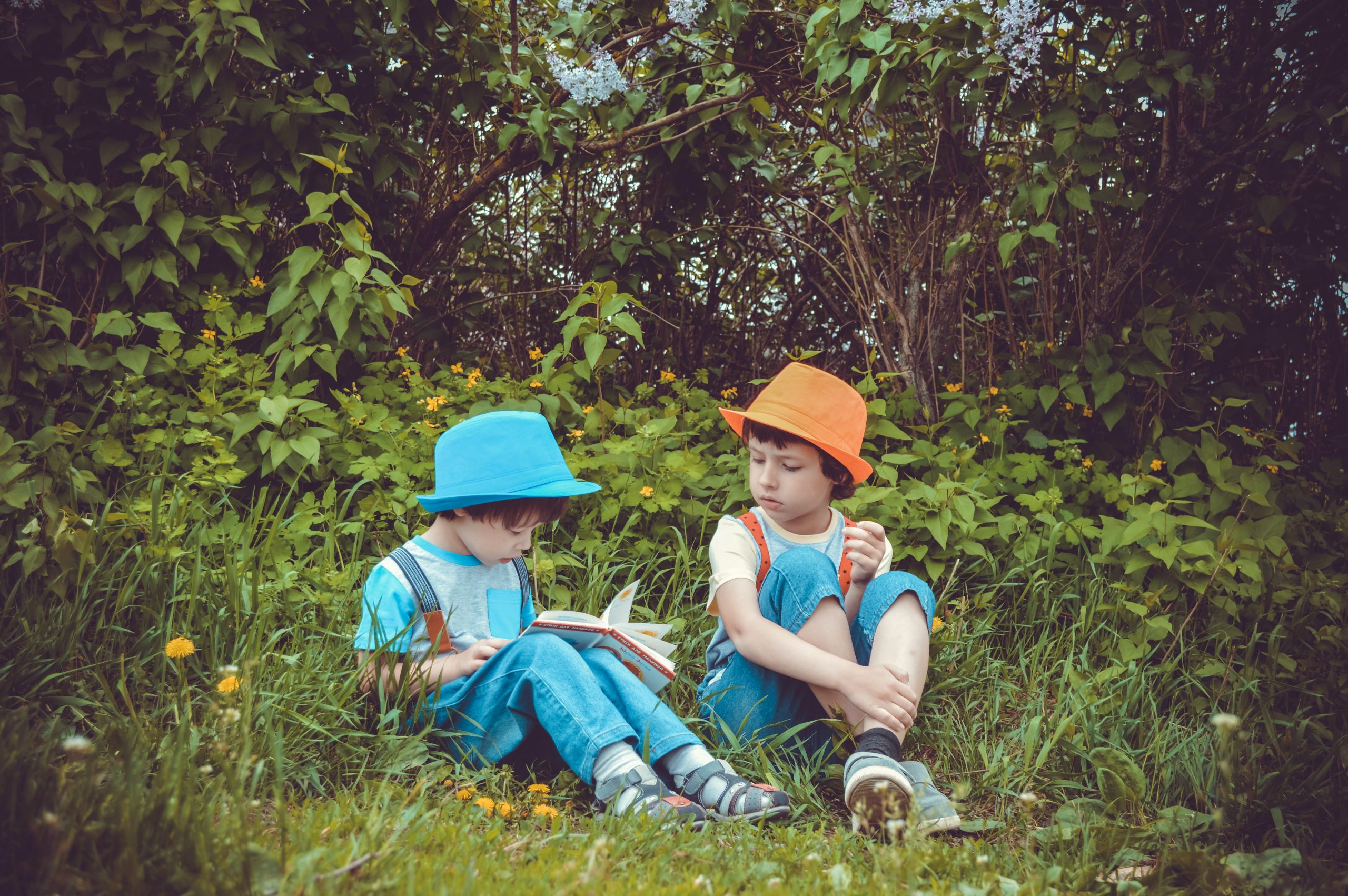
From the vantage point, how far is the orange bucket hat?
7.48ft

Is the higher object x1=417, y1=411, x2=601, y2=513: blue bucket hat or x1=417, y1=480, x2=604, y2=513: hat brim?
x1=417, y1=411, x2=601, y2=513: blue bucket hat

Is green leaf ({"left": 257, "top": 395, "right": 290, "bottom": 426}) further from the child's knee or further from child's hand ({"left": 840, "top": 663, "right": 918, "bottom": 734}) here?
child's hand ({"left": 840, "top": 663, "right": 918, "bottom": 734})

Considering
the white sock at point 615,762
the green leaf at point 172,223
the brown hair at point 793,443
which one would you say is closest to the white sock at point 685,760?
the white sock at point 615,762

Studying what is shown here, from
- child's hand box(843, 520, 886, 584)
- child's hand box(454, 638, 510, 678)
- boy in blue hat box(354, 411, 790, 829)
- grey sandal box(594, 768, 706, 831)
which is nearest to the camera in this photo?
grey sandal box(594, 768, 706, 831)

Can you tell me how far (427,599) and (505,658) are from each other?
0.75ft

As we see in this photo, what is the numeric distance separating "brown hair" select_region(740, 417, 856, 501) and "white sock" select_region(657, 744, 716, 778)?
0.73 metres

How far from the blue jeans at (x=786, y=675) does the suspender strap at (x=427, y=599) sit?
2.24 feet

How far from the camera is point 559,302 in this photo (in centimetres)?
439

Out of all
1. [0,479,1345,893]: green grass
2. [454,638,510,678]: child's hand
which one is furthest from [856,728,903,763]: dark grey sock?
[454,638,510,678]: child's hand

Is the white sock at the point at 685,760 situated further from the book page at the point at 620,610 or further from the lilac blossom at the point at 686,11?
the lilac blossom at the point at 686,11

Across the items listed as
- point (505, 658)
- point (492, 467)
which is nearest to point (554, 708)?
point (505, 658)

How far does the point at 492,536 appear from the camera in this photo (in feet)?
7.06

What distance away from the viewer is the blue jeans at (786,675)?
2.20m

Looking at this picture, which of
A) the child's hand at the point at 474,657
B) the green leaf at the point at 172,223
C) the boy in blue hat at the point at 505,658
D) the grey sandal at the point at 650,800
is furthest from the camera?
the green leaf at the point at 172,223
